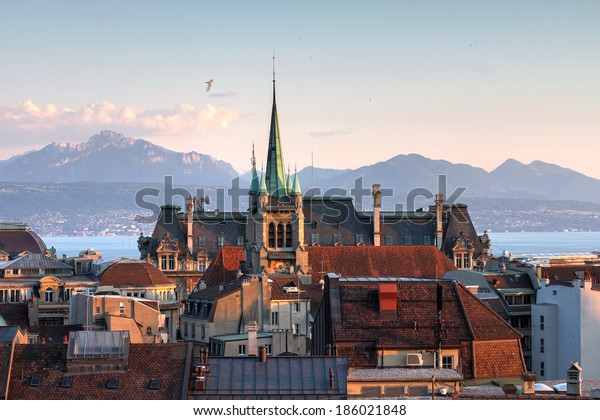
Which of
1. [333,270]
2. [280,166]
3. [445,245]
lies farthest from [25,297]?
[445,245]

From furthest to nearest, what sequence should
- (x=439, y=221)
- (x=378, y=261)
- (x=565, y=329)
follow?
1. (x=439, y=221)
2. (x=378, y=261)
3. (x=565, y=329)

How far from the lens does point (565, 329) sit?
237 feet

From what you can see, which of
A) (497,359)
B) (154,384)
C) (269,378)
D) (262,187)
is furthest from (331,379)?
(262,187)

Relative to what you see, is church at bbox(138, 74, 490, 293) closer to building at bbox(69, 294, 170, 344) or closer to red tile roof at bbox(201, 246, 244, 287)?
red tile roof at bbox(201, 246, 244, 287)

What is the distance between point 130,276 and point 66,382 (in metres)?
58.1

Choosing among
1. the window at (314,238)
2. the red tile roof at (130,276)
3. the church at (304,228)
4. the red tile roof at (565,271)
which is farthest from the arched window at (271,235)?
the red tile roof at (565,271)

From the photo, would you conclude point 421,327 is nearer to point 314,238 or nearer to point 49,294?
point 49,294

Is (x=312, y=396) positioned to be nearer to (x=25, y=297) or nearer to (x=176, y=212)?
(x=25, y=297)

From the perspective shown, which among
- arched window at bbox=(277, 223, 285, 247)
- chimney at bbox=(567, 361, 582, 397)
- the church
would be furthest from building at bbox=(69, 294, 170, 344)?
the church

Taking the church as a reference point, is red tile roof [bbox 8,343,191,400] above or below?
below

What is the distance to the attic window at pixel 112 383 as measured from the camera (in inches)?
1649

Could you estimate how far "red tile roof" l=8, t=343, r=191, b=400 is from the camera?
4166 centimetres

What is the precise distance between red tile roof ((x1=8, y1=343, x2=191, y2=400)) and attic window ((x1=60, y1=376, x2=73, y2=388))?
92 millimetres
